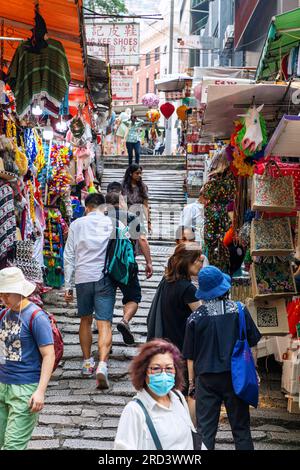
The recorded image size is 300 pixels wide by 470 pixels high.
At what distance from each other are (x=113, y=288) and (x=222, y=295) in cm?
287

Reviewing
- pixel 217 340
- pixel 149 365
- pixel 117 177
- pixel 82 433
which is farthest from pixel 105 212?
pixel 117 177

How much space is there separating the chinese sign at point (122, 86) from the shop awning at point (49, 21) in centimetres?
1719

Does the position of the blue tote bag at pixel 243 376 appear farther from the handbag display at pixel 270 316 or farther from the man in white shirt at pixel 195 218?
the man in white shirt at pixel 195 218

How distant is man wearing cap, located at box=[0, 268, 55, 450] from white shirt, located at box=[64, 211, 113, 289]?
3.19 meters

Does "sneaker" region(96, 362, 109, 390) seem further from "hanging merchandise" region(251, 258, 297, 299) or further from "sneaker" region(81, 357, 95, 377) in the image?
"hanging merchandise" region(251, 258, 297, 299)

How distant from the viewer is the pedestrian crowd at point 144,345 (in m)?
4.72

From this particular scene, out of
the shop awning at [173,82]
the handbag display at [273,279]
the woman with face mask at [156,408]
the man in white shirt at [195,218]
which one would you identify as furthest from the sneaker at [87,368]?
the shop awning at [173,82]

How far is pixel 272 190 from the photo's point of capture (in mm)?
8391

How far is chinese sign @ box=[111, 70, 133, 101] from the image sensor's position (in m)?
27.5

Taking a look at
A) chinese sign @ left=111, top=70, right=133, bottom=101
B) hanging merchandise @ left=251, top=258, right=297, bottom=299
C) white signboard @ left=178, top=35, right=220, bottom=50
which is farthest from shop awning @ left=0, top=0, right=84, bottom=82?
white signboard @ left=178, top=35, right=220, bottom=50

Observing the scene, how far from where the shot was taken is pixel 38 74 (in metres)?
9.15

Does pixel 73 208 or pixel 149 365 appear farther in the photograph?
pixel 73 208

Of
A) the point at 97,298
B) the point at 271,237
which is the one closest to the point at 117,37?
the point at 97,298
